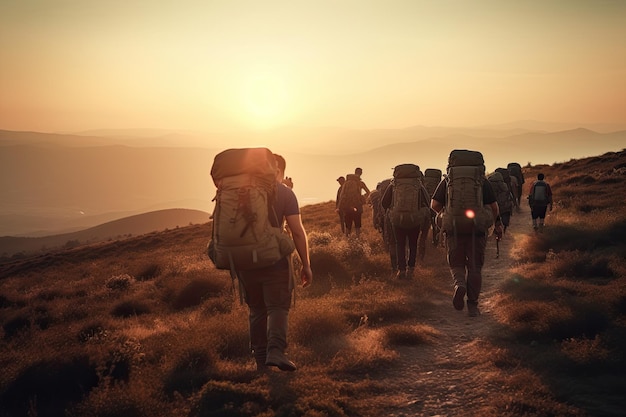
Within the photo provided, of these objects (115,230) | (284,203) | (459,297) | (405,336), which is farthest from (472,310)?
(115,230)

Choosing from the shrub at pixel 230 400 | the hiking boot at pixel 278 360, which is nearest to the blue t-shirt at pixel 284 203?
the hiking boot at pixel 278 360

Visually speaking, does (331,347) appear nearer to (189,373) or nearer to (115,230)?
(189,373)

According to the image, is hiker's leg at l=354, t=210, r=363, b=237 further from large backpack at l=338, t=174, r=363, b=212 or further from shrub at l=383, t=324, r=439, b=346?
shrub at l=383, t=324, r=439, b=346

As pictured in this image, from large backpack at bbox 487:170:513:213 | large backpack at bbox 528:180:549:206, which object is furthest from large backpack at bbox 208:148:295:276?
large backpack at bbox 528:180:549:206

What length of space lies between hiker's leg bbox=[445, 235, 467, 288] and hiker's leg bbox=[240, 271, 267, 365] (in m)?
4.00

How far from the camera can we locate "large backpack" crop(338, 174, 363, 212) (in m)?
15.9

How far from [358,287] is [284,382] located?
5.24m

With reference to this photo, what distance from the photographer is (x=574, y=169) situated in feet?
128

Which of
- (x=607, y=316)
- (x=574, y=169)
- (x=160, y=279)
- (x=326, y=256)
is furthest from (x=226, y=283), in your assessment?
(x=574, y=169)

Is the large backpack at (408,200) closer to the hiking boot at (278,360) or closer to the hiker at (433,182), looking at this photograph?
the hiker at (433,182)

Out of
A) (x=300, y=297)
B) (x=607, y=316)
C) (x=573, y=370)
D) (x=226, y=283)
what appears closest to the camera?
(x=573, y=370)

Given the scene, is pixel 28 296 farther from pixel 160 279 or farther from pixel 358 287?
pixel 358 287

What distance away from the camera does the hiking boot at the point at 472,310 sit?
8.23 meters

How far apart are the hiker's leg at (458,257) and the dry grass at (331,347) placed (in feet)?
2.86
